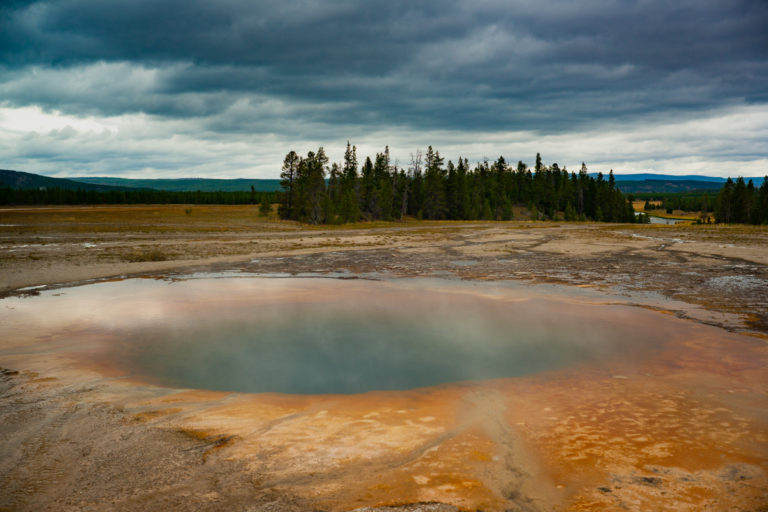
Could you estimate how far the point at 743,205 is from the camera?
310 feet

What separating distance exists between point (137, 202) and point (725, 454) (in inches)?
5393

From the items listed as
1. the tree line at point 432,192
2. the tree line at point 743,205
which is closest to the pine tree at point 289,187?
the tree line at point 432,192

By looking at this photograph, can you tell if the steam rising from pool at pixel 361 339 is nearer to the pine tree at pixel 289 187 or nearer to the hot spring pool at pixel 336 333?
the hot spring pool at pixel 336 333

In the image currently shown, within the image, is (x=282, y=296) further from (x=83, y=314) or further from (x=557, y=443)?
(x=557, y=443)

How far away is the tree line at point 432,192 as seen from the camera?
6988cm

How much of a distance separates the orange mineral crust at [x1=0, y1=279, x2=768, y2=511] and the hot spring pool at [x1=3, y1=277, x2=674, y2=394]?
0.15 metres

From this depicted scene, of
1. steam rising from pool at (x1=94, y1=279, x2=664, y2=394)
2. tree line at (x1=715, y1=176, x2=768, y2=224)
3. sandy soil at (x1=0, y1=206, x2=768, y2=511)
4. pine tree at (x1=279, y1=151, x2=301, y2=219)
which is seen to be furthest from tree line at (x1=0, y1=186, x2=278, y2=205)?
tree line at (x1=715, y1=176, x2=768, y2=224)

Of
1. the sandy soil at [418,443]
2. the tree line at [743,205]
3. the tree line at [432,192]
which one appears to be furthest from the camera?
the tree line at [743,205]

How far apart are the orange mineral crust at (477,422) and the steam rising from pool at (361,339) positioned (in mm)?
144

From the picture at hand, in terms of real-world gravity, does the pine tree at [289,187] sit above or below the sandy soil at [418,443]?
above

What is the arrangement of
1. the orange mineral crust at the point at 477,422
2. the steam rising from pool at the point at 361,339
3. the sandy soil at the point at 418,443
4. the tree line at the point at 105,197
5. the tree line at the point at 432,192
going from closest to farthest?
the sandy soil at the point at 418,443, the orange mineral crust at the point at 477,422, the steam rising from pool at the point at 361,339, the tree line at the point at 432,192, the tree line at the point at 105,197

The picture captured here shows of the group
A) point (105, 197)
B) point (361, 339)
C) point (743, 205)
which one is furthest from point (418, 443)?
point (105, 197)

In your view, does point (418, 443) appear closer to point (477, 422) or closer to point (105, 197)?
point (477, 422)

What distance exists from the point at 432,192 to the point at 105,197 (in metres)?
83.3
